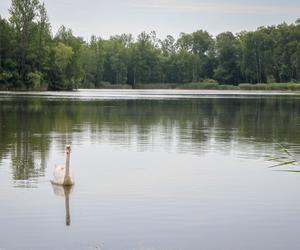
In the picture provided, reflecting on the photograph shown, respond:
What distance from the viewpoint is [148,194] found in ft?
54.9

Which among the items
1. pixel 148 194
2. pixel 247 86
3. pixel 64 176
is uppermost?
pixel 64 176

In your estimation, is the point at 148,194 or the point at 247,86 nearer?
the point at 148,194

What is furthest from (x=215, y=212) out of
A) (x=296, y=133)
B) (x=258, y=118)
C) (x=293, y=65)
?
(x=293, y=65)

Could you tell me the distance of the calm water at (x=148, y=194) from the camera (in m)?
12.5

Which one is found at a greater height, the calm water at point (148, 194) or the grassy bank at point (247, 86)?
the calm water at point (148, 194)

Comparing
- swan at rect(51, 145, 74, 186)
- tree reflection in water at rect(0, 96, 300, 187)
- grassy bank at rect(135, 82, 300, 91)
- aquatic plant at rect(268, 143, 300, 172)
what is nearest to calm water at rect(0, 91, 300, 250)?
tree reflection in water at rect(0, 96, 300, 187)

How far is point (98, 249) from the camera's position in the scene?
11.5 metres

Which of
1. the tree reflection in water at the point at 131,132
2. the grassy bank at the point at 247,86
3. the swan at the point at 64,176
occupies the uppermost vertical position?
the swan at the point at 64,176

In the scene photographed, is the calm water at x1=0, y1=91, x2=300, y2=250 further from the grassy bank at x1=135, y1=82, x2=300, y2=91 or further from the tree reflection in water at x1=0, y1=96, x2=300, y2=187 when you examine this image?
the grassy bank at x1=135, y1=82, x2=300, y2=91

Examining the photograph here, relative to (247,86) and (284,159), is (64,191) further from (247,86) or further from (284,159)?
(247,86)

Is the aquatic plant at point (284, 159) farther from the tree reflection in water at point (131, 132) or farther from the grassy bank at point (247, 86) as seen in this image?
the grassy bank at point (247, 86)

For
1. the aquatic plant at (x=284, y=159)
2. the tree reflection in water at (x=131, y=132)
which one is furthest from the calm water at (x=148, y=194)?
the aquatic plant at (x=284, y=159)

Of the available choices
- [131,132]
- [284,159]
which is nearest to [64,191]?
[284,159]

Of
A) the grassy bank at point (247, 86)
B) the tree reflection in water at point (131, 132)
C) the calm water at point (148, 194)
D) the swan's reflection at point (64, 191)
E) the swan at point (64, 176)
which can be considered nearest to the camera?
the calm water at point (148, 194)
